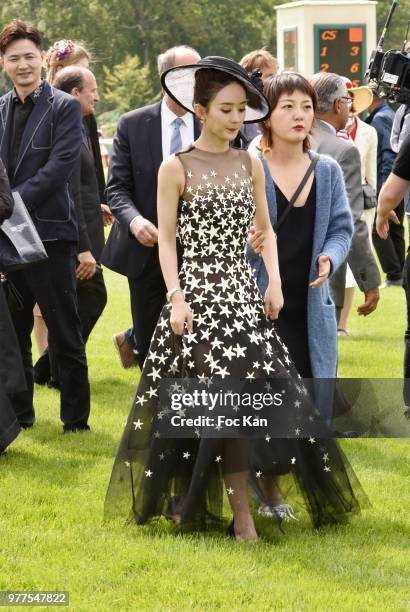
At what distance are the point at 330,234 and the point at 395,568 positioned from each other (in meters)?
1.71

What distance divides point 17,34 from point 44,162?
2.38 ft

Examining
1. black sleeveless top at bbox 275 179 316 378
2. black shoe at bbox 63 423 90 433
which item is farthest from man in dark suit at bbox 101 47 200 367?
black sleeveless top at bbox 275 179 316 378

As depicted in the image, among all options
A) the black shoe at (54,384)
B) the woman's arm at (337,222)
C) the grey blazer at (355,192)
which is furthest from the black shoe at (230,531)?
the black shoe at (54,384)

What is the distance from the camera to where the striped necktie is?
721 centimetres

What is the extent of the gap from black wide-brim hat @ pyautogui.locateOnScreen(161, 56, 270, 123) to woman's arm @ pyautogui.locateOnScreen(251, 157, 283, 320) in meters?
0.21

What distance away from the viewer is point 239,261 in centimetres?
547

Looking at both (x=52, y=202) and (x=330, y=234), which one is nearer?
(x=330, y=234)

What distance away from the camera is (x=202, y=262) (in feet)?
17.8

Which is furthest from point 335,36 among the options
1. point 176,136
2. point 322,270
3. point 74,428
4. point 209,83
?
point 209,83

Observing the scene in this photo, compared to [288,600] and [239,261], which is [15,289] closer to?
[239,261]

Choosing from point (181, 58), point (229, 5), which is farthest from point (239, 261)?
point (229, 5)

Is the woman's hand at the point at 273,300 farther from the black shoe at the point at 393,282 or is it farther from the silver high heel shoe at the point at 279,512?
the black shoe at the point at 393,282

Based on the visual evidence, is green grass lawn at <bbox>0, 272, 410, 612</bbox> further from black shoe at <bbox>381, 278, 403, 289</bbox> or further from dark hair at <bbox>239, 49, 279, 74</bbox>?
black shoe at <bbox>381, 278, 403, 289</bbox>

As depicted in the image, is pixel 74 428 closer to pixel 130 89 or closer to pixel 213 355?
pixel 213 355
